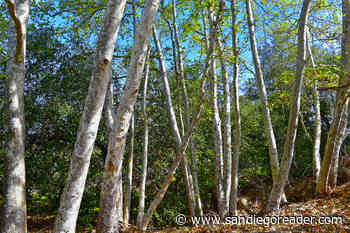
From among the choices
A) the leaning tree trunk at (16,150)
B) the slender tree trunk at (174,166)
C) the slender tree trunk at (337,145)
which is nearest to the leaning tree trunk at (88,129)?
the slender tree trunk at (174,166)

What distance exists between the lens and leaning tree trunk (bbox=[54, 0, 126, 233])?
2.22 meters

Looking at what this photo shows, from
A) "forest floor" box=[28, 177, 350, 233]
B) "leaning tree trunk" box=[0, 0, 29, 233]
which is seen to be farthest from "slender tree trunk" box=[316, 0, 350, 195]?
"leaning tree trunk" box=[0, 0, 29, 233]

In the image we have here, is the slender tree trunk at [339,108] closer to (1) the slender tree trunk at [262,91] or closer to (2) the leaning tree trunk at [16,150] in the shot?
(1) the slender tree trunk at [262,91]

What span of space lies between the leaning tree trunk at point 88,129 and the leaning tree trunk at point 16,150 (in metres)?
1.37

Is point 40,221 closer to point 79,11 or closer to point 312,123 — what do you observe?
point 79,11

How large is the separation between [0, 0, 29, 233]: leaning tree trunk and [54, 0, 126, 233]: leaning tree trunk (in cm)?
137

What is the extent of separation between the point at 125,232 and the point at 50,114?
3876mm

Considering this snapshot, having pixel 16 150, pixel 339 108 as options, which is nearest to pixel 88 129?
pixel 16 150

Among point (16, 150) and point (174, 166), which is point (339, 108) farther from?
point (16, 150)

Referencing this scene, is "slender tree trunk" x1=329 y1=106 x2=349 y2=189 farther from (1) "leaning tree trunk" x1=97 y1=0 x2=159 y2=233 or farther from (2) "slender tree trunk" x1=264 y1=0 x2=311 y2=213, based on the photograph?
(1) "leaning tree trunk" x1=97 y1=0 x2=159 y2=233

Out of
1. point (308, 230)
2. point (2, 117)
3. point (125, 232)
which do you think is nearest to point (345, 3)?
point (308, 230)

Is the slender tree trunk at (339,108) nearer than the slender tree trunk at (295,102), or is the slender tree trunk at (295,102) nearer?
the slender tree trunk at (295,102)

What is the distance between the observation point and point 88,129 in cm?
232

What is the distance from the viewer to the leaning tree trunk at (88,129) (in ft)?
7.30
